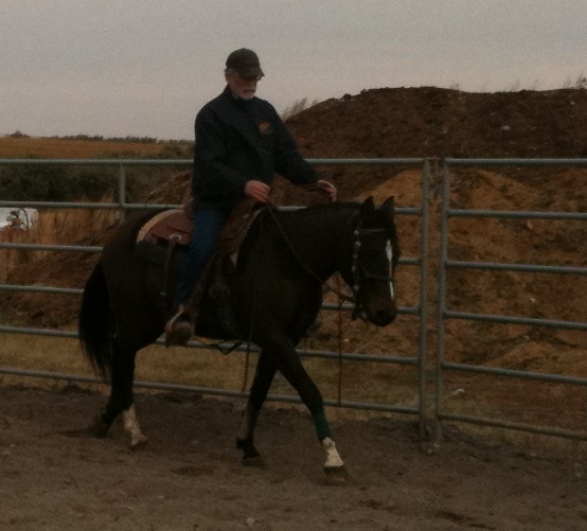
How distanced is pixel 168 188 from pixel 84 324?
31.2ft

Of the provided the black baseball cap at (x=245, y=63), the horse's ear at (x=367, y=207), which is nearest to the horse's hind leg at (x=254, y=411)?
the horse's ear at (x=367, y=207)

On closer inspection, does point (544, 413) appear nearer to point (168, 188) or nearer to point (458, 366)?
point (458, 366)

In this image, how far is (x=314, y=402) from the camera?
695 cm

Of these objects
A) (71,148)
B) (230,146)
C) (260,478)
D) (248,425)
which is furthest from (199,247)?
(71,148)

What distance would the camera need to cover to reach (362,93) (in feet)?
63.3

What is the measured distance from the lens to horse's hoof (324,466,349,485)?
22.5ft

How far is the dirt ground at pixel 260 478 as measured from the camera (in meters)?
5.95

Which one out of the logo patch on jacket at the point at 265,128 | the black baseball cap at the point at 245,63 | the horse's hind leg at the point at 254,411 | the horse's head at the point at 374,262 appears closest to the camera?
Result: the horse's head at the point at 374,262

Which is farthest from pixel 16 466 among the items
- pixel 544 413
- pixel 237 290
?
pixel 544 413

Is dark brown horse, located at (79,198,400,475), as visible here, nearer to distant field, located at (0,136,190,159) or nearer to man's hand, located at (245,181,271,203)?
man's hand, located at (245,181,271,203)

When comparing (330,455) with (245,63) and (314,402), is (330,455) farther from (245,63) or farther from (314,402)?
(245,63)

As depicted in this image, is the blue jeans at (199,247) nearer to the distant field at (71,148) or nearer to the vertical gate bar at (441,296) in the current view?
the vertical gate bar at (441,296)

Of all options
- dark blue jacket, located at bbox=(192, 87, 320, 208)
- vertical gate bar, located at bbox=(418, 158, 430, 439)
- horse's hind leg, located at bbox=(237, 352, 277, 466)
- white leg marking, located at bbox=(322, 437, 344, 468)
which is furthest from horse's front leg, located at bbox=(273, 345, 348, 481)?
Answer: vertical gate bar, located at bbox=(418, 158, 430, 439)

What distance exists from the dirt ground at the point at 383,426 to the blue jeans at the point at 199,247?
98cm
